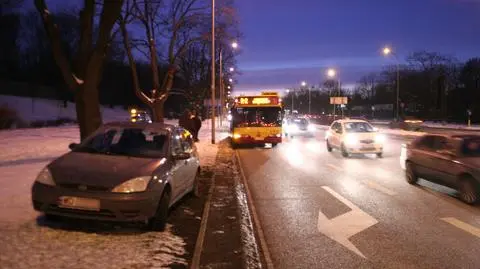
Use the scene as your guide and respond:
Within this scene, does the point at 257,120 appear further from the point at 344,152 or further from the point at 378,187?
the point at 378,187

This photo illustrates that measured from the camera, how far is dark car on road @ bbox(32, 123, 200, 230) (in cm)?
739

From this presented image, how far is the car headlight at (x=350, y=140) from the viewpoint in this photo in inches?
883

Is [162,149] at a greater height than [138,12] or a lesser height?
lesser

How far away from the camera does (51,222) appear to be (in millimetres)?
7848

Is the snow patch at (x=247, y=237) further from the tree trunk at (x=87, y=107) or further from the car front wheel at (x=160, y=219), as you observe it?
the tree trunk at (x=87, y=107)

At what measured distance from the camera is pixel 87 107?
17344mm

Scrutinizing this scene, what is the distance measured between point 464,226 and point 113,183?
564cm

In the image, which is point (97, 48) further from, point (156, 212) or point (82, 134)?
point (156, 212)

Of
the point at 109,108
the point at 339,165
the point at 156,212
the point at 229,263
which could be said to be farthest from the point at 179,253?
the point at 109,108

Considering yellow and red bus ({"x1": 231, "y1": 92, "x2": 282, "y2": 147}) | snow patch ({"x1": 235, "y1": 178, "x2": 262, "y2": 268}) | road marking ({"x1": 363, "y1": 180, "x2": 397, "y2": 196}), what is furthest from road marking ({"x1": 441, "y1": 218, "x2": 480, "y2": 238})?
yellow and red bus ({"x1": 231, "y1": 92, "x2": 282, "y2": 147})

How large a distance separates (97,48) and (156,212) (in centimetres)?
1000

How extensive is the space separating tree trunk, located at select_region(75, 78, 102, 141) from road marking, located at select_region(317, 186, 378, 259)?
966 centimetres

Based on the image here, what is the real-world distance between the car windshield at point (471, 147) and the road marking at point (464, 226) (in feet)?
8.15

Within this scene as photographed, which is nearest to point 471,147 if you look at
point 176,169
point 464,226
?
point 464,226
